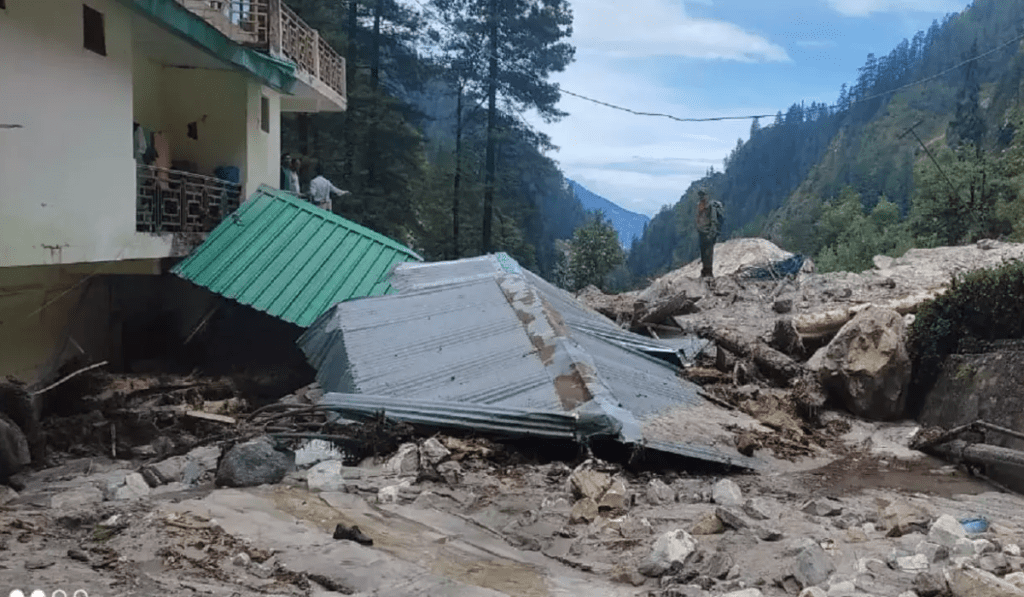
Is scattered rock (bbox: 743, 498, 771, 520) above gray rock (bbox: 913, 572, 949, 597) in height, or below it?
below

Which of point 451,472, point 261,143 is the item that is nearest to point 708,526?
point 451,472

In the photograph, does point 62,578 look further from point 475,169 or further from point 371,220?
point 475,169

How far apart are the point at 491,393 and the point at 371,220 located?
811 inches

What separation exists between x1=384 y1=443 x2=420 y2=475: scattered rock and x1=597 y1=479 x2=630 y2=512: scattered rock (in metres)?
1.47

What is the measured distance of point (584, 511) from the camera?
4.82 meters


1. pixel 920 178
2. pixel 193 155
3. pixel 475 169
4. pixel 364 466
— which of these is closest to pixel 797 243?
pixel 920 178

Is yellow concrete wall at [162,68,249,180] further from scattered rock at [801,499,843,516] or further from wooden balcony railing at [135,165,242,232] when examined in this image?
scattered rock at [801,499,843,516]

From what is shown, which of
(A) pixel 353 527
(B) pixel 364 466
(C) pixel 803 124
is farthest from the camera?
(C) pixel 803 124

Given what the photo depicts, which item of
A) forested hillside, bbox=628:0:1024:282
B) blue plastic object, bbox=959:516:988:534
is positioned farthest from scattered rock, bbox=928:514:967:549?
forested hillside, bbox=628:0:1024:282

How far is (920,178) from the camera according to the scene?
91.2 feet

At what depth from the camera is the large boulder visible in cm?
891

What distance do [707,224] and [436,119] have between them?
16.1 metres

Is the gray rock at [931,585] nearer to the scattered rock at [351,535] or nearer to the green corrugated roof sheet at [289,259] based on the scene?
the scattered rock at [351,535]

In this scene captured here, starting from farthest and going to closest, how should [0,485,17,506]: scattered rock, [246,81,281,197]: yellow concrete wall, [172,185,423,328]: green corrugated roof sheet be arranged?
1. [246,81,281,197]: yellow concrete wall
2. [172,185,423,328]: green corrugated roof sheet
3. [0,485,17,506]: scattered rock
